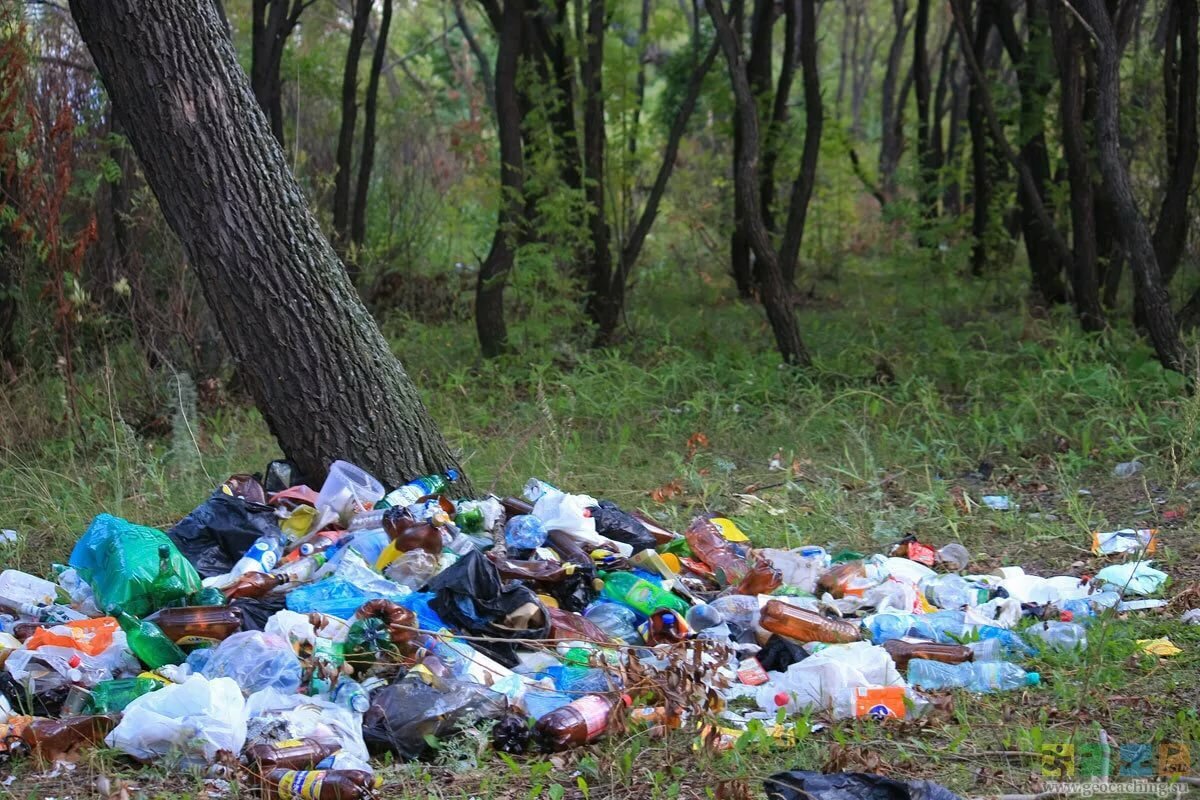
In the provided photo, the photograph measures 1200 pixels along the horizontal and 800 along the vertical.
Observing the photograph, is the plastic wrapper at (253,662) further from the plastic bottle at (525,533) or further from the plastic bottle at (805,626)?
the plastic bottle at (805,626)

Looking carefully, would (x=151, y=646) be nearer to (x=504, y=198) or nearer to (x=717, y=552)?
(x=717, y=552)

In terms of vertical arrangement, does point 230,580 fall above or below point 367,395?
below

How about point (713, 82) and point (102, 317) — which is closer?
point (102, 317)

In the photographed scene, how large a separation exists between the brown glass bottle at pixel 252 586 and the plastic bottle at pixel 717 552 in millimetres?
1544

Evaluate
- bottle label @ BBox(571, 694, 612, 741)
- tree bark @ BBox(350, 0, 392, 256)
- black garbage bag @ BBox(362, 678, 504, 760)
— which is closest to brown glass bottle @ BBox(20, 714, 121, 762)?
black garbage bag @ BBox(362, 678, 504, 760)

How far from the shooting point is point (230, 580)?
3.94 meters

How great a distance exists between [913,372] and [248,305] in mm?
4027

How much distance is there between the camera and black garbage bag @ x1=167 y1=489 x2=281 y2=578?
4207 millimetres

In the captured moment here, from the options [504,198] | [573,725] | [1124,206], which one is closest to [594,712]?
[573,725]

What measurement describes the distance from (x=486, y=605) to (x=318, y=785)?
967mm

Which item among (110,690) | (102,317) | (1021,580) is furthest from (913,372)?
Result: (110,690)

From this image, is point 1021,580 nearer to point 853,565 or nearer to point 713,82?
point 853,565

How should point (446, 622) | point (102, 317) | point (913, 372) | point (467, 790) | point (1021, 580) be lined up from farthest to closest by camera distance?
point (913, 372), point (102, 317), point (1021, 580), point (446, 622), point (467, 790)

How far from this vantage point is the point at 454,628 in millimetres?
3619
